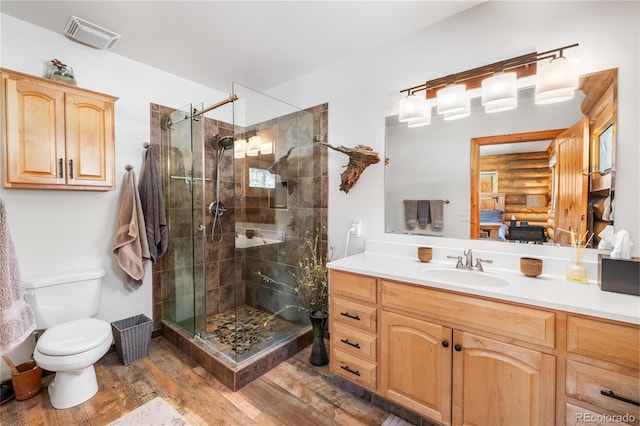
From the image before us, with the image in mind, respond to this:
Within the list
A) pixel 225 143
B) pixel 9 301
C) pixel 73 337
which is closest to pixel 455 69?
pixel 225 143

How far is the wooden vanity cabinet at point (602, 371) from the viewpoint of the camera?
1002 mm

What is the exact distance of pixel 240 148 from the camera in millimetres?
2398

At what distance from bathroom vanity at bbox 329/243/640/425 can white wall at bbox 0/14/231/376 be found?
78.0 inches

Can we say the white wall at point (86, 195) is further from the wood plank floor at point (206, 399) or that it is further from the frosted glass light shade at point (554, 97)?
the frosted glass light shade at point (554, 97)

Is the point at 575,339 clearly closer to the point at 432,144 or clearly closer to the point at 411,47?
the point at 432,144

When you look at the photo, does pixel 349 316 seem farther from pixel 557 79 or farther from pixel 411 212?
pixel 557 79

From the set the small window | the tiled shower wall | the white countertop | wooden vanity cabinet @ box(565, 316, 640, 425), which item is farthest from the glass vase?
the small window

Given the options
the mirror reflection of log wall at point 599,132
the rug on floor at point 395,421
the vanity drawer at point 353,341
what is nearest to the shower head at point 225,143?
the vanity drawer at point 353,341

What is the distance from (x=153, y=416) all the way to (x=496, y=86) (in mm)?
2876

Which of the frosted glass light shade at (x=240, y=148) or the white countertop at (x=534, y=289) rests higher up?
the frosted glass light shade at (x=240, y=148)

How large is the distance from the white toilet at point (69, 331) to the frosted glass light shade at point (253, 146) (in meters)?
1.50

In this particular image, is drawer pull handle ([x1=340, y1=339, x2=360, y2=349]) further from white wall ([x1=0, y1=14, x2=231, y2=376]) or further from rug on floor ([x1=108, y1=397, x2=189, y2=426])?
white wall ([x1=0, y1=14, x2=231, y2=376])

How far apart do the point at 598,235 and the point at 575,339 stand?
27.8 inches

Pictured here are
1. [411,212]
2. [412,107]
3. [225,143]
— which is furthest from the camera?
[225,143]
